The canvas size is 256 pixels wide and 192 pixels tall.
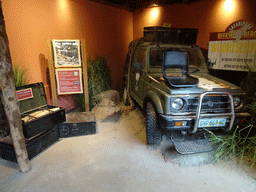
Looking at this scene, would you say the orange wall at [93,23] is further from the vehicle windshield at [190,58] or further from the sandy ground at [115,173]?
the sandy ground at [115,173]

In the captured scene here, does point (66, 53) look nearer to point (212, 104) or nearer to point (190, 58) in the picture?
point (190, 58)

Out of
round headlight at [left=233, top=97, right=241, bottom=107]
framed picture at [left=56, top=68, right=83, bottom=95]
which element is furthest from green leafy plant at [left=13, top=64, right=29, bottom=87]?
round headlight at [left=233, top=97, right=241, bottom=107]

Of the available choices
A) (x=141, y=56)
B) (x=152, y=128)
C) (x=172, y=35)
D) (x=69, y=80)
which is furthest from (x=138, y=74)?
(x=69, y=80)

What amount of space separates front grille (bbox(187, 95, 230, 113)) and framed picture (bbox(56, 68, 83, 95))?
2.39 metres

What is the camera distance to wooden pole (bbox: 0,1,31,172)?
206cm

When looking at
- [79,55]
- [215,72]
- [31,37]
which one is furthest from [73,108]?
[215,72]

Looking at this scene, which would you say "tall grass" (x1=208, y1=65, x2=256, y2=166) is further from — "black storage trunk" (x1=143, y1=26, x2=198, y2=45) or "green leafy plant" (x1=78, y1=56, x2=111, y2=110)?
"green leafy plant" (x1=78, y1=56, x2=111, y2=110)

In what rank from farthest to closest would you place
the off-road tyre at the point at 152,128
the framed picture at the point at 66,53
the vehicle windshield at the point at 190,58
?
1. the framed picture at the point at 66,53
2. the vehicle windshield at the point at 190,58
3. the off-road tyre at the point at 152,128

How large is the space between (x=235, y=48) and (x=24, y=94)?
4275 millimetres

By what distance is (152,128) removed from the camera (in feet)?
9.29

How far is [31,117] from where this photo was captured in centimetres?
285

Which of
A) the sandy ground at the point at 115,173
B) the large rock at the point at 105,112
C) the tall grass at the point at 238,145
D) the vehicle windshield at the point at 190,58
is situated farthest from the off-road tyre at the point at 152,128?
the large rock at the point at 105,112

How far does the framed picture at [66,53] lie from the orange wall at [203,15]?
3620 mm

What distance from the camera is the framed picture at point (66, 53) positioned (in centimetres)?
359
